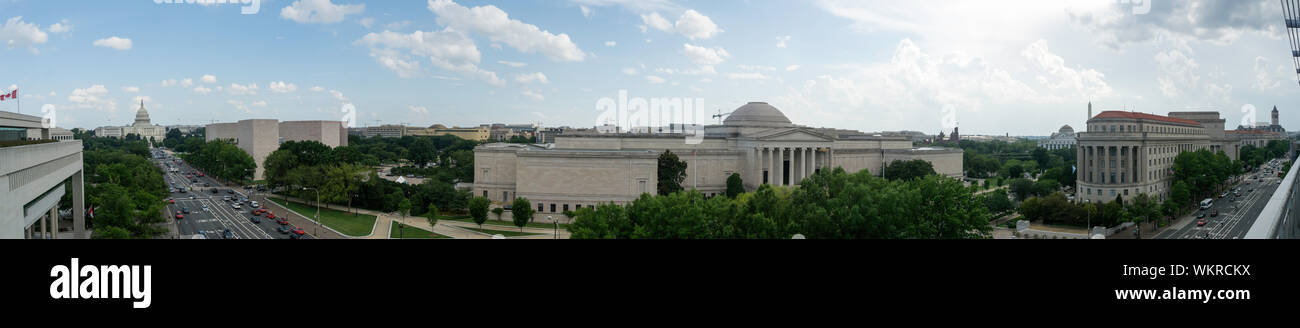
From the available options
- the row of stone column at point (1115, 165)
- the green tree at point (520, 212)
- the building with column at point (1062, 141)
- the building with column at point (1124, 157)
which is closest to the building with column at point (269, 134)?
the green tree at point (520, 212)

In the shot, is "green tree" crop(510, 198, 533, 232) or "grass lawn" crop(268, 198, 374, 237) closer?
"green tree" crop(510, 198, 533, 232)

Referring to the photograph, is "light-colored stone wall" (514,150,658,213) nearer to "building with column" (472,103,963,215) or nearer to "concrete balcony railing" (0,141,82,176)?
"building with column" (472,103,963,215)

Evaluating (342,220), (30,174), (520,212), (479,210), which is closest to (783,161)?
(520,212)

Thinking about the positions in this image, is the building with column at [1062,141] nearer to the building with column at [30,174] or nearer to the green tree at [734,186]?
the green tree at [734,186]

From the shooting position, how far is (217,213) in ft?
154

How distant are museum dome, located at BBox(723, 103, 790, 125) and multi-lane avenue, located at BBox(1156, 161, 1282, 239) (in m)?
32.1

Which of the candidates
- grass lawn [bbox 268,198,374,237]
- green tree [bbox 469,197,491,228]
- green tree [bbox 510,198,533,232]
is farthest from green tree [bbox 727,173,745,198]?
grass lawn [bbox 268,198,374,237]

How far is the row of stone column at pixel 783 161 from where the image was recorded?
5547 centimetres

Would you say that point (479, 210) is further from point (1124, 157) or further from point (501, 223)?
point (1124, 157)

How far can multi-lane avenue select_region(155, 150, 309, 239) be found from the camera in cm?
3866

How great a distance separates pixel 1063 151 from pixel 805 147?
72.9m
